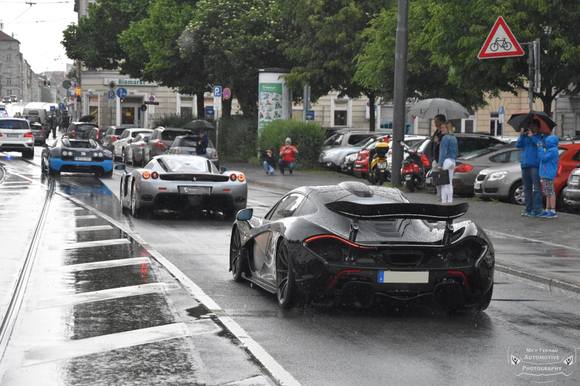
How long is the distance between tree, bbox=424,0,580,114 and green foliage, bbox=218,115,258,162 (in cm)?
1895

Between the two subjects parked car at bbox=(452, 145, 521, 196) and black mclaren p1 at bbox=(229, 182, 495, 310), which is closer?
black mclaren p1 at bbox=(229, 182, 495, 310)

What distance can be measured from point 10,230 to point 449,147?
7.75 m

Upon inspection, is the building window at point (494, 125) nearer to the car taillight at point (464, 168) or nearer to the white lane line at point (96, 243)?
the car taillight at point (464, 168)

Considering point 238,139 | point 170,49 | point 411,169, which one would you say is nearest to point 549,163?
point 411,169

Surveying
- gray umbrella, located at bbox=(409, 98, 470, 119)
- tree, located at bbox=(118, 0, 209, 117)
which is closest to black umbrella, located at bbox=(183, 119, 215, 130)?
tree, located at bbox=(118, 0, 209, 117)

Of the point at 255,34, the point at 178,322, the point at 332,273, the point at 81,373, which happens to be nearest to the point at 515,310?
the point at 332,273

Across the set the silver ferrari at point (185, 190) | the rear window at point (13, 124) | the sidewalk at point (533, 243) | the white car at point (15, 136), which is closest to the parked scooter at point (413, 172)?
the sidewalk at point (533, 243)

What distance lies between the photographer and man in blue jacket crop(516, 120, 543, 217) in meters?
21.0

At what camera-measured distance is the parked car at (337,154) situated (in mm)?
40656

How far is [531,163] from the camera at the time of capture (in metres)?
21.0

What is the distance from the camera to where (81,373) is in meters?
7.54

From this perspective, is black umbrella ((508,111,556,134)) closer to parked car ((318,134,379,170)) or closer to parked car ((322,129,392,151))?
parked car ((318,134,379,170))

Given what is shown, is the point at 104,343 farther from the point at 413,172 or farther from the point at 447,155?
the point at 413,172

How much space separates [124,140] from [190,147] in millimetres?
11595
